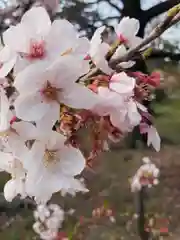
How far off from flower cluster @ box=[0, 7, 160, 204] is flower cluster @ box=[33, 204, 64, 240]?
2.03 meters

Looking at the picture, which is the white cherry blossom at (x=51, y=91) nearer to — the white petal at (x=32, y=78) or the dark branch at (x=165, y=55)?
the white petal at (x=32, y=78)

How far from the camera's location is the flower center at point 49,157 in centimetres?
47

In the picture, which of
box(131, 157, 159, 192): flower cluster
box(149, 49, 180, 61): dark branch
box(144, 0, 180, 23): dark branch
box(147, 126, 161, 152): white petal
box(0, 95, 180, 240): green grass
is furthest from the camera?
box(149, 49, 180, 61): dark branch

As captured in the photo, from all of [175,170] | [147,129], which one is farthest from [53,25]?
[175,170]

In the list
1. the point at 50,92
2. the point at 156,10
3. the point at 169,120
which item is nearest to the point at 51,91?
the point at 50,92

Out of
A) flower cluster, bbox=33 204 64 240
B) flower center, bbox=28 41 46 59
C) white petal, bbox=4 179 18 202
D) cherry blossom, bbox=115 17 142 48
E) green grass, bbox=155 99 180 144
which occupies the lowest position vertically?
green grass, bbox=155 99 180 144

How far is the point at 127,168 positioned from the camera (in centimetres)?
398

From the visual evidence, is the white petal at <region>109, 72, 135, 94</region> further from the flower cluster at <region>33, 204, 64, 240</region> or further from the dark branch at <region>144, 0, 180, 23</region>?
the dark branch at <region>144, 0, 180, 23</region>

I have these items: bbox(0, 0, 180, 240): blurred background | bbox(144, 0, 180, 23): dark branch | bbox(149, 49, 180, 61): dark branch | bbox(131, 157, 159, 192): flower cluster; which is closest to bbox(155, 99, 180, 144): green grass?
bbox(0, 0, 180, 240): blurred background

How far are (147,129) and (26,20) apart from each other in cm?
18

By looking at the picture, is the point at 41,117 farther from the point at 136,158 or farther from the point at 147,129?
the point at 136,158

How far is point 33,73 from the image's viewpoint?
0.41 metres

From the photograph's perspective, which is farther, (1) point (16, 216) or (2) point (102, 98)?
(1) point (16, 216)

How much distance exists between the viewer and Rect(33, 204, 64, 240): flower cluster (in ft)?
8.28
